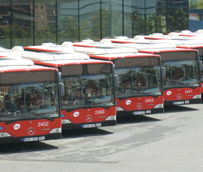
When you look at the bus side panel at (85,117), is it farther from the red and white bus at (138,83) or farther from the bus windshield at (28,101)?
the red and white bus at (138,83)

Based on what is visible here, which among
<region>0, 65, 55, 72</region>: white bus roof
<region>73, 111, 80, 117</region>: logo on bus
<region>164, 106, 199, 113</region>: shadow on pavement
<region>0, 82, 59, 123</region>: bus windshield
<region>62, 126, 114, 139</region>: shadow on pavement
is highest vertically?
Result: <region>0, 65, 55, 72</region>: white bus roof

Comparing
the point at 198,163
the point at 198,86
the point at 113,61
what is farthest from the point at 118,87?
the point at 198,163

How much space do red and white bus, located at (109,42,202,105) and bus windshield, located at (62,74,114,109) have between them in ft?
17.0

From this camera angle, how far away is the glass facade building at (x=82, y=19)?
104 feet

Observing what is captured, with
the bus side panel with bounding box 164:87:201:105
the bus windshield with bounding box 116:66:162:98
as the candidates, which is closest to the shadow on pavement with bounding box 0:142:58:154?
the bus windshield with bounding box 116:66:162:98

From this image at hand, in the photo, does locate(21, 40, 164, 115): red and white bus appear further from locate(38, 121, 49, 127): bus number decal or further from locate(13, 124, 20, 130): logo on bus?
locate(13, 124, 20, 130): logo on bus

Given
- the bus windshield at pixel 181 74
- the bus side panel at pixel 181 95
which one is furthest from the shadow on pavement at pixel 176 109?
the bus windshield at pixel 181 74

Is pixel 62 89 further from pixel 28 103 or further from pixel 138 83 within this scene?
pixel 138 83

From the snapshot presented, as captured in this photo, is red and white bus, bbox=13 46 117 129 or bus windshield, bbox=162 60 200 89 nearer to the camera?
red and white bus, bbox=13 46 117 129

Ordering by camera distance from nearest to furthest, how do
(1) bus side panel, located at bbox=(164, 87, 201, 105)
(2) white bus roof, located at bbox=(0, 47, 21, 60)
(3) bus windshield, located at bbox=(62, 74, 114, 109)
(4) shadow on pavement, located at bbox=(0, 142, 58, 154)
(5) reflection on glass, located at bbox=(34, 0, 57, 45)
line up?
(4) shadow on pavement, located at bbox=(0, 142, 58, 154) → (2) white bus roof, located at bbox=(0, 47, 21, 60) → (3) bus windshield, located at bbox=(62, 74, 114, 109) → (1) bus side panel, located at bbox=(164, 87, 201, 105) → (5) reflection on glass, located at bbox=(34, 0, 57, 45)

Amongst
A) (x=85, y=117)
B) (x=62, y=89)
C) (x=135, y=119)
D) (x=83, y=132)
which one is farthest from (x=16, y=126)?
(x=135, y=119)

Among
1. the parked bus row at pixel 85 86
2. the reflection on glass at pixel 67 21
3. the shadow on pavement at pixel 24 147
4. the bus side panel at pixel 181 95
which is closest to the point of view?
the parked bus row at pixel 85 86

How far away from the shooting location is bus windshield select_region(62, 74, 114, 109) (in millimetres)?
17703

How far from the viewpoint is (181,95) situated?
22906 millimetres
